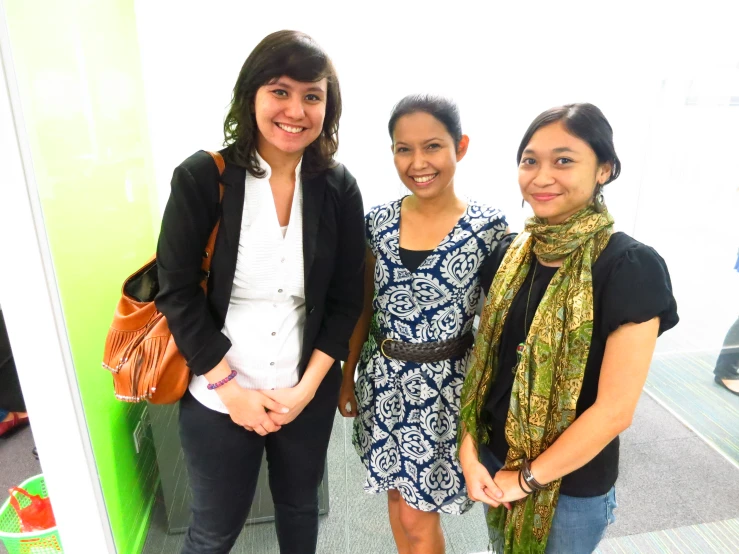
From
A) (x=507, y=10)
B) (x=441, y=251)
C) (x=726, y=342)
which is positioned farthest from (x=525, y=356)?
(x=726, y=342)

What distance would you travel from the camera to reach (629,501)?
1.91 m

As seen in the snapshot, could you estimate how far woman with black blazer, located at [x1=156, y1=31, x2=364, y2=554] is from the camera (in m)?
0.89

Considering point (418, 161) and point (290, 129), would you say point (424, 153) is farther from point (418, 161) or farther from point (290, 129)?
point (290, 129)

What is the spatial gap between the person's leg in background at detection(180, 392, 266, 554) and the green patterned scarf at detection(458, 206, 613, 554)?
20.1 inches

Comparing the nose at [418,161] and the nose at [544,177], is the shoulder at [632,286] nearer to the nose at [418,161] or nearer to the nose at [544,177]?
the nose at [544,177]

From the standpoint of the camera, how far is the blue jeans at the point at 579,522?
992 millimetres

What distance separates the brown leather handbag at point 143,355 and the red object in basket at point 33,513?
73cm

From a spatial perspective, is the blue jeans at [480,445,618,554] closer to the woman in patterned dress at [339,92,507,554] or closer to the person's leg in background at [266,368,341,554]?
the woman in patterned dress at [339,92,507,554]

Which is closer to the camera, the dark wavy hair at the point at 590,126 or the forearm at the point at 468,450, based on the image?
the dark wavy hair at the point at 590,126

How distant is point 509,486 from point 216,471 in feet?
2.09

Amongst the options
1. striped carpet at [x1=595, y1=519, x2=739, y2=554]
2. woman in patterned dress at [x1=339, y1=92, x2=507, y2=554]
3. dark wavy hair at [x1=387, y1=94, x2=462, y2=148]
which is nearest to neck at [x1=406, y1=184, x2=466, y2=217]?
woman in patterned dress at [x1=339, y1=92, x2=507, y2=554]

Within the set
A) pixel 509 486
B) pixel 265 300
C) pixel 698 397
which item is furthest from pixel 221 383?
pixel 698 397

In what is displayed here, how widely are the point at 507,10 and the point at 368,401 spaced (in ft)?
5.42

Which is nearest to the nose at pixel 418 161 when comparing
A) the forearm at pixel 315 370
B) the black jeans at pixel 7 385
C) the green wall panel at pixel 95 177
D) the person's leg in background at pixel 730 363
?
the forearm at pixel 315 370
